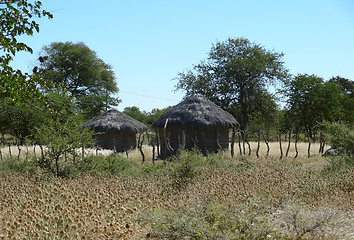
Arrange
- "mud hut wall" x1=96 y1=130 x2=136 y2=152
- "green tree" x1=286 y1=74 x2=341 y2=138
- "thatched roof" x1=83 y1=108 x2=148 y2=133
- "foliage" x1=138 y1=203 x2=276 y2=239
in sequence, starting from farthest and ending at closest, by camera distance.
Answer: "green tree" x1=286 y1=74 x2=341 y2=138 < "mud hut wall" x1=96 y1=130 x2=136 y2=152 < "thatched roof" x1=83 y1=108 x2=148 y2=133 < "foliage" x1=138 y1=203 x2=276 y2=239

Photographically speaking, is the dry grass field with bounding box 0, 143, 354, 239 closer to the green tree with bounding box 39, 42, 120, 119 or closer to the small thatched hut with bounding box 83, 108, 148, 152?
the small thatched hut with bounding box 83, 108, 148, 152

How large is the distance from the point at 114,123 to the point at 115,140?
1.23 meters

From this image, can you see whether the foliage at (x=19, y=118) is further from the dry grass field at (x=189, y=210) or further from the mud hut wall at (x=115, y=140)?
the dry grass field at (x=189, y=210)

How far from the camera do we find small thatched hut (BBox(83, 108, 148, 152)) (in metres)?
23.2

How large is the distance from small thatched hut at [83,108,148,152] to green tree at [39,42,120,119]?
10578mm

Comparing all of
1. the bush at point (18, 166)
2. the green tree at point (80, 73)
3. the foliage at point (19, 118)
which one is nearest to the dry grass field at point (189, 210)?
the bush at point (18, 166)

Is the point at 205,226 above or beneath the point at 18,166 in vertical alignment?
beneath

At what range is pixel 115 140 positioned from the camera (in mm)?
24078

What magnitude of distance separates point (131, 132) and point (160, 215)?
20288 mm

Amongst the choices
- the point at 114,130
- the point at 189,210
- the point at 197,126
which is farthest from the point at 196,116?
the point at 189,210

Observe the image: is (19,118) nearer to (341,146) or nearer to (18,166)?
(18,166)

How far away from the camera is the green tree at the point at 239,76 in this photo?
28719mm

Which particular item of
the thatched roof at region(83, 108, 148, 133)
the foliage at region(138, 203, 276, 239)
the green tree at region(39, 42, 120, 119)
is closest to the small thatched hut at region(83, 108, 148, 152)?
the thatched roof at region(83, 108, 148, 133)

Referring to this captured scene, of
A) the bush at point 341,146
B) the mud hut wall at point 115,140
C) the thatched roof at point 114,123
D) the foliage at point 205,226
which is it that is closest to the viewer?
the foliage at point 205,226
